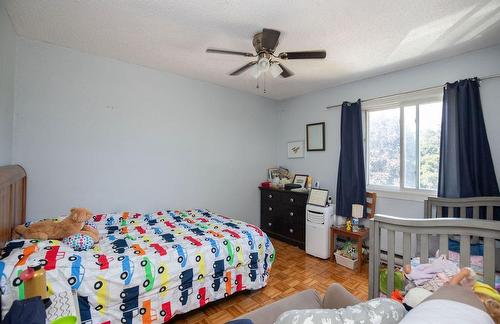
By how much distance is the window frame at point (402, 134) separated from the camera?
2.74 m

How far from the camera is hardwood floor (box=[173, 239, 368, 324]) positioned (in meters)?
2.01

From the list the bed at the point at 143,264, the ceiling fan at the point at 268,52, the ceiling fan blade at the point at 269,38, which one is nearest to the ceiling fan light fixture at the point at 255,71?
the ceiling fan at the point at 268,52

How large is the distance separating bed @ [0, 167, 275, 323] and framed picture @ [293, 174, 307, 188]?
1.70 metres

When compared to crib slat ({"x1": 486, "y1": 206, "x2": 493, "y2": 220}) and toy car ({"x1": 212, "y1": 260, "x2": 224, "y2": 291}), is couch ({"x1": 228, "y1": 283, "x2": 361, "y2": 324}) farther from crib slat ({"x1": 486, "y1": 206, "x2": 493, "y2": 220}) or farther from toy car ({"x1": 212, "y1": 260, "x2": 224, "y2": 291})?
crib slat ({"x1": 486, "y1": 206, "x2": 493, "y2": 220})

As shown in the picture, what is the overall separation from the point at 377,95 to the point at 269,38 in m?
1.99

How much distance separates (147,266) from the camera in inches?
66.0

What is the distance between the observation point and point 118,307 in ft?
5.18

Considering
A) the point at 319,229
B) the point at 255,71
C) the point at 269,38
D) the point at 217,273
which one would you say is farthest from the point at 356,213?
the point at 269,38

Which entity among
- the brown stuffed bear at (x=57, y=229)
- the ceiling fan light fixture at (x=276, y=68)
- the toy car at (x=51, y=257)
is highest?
the ceiling fan light fixture at (x=276, y=68)

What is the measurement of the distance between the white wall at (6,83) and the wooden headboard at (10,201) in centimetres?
26

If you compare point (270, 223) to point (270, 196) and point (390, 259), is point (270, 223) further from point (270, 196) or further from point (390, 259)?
point (390, 259)

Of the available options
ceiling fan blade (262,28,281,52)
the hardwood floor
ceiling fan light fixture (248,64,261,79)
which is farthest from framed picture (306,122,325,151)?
ceiling fan blade (262,28,281,52)

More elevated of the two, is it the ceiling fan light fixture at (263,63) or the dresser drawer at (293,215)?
the ceiling fan light fixture at (263,63)

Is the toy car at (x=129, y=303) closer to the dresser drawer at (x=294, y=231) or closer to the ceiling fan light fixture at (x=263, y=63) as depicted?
the ceiling fan light fixture at (x=263, y=63)
